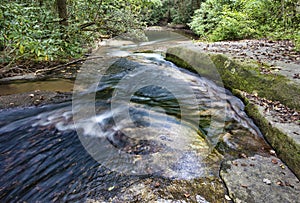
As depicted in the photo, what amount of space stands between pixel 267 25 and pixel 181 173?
1020 cm

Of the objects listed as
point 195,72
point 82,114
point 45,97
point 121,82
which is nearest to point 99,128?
point 82,114

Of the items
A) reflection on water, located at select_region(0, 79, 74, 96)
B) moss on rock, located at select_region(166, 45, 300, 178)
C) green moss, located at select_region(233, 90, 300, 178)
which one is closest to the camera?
green moss, located at select_region(233, 90, 300, 178)

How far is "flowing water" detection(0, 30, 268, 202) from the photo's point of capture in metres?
2.42

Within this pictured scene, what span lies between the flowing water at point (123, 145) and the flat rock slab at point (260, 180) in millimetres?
163

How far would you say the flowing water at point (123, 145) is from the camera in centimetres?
242

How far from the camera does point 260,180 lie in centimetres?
261

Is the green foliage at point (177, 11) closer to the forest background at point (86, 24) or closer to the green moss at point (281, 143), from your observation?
the forest background at point (86, 24)

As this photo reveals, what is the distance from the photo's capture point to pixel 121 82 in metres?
6.20

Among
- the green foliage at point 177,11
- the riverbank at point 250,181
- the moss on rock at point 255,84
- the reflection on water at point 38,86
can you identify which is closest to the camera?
the riverbank at point 250,181

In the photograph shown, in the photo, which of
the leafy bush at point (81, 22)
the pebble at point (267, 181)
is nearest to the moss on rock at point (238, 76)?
the pebble at point (267, 181)

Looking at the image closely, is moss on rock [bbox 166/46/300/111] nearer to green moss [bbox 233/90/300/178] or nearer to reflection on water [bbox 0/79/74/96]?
green moss [bbox 233/90/300/178]

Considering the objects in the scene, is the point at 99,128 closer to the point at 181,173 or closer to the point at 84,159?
the point at 84,159

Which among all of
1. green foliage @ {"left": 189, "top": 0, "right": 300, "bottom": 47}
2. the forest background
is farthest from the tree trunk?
green foliage @ {"left": 189, "top": 0, "right": 300, "bottom": 47}

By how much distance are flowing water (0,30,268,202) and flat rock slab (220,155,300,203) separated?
0.16 meters
